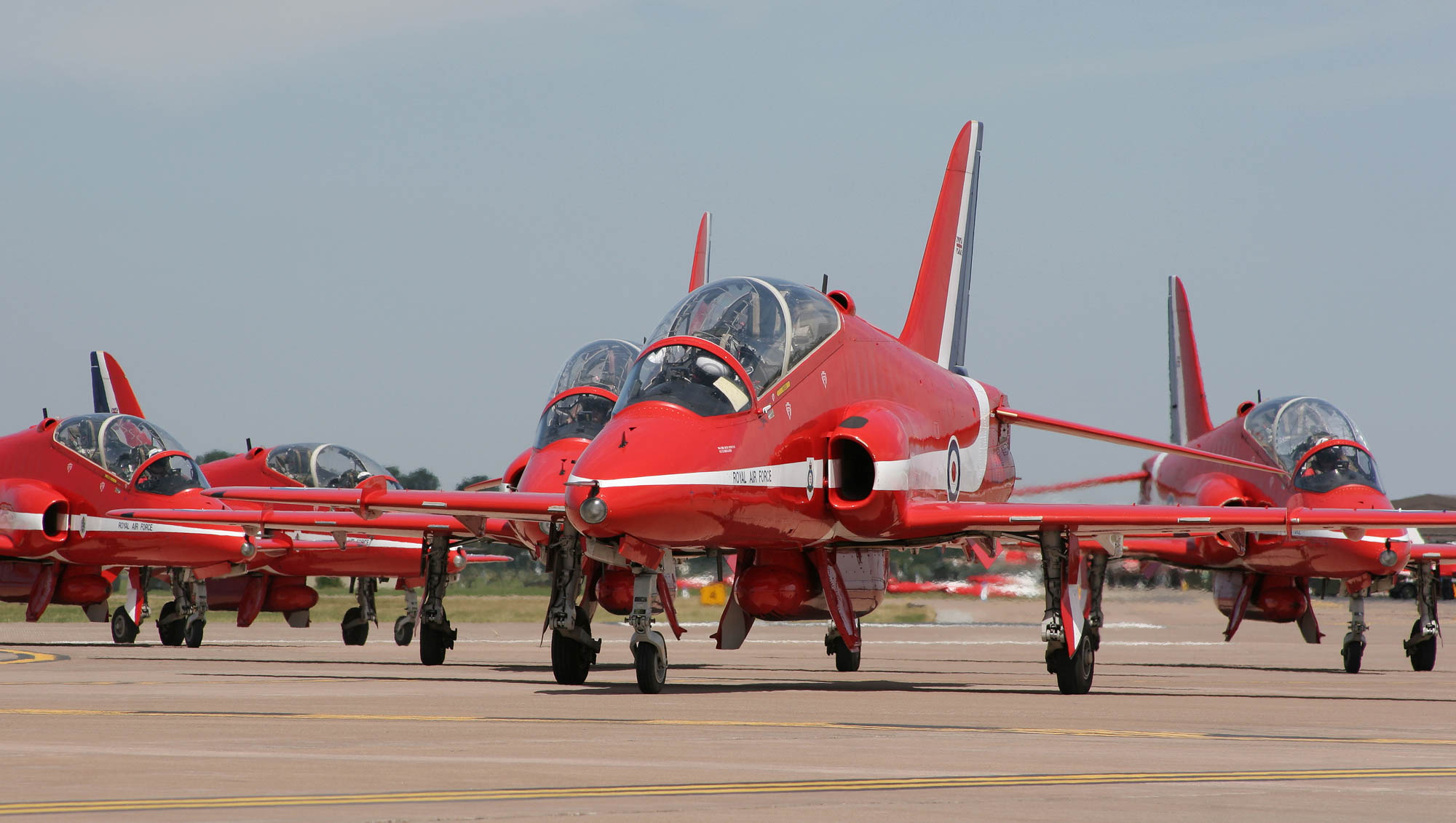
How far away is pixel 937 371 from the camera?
17422 millimetres

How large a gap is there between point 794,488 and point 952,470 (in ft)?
11.0

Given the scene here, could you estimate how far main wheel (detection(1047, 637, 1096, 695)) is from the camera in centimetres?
1461

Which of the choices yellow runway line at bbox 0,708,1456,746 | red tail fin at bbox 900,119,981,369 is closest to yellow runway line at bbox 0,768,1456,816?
yellow runway line at bbox 0,708,1456,746

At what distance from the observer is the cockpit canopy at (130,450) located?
23.5 m

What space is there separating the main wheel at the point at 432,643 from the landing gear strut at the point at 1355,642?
10900mm

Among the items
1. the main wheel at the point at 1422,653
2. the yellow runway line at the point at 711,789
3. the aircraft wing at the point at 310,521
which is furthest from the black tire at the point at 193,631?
the yellow runway line at the point at 711,789

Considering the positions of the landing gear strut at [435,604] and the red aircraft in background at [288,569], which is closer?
the landing gear strut at [435,604]

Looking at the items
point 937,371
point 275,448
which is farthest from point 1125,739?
point 275,448

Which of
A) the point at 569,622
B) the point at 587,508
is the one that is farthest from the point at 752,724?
the point at 569,622

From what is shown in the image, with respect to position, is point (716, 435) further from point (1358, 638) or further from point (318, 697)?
point (1358, 638)

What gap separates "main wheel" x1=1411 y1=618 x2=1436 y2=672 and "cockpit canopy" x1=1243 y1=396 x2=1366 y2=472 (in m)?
2.48

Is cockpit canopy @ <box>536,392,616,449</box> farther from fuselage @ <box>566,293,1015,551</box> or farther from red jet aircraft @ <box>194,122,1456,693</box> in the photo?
fuselage @ <box>566,293,1015,551</box>

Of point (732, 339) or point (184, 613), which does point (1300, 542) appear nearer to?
point (732, 339)

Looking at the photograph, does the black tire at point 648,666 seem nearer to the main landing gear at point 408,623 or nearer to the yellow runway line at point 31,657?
the yellow runway line at point 31,657
